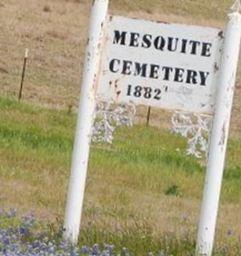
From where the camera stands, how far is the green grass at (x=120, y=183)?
9492 millimetres

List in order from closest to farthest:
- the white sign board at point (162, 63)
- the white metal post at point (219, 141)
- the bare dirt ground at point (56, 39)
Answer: the white metal post at point (219, 141), the white sign board at point (162, 63), the bare dirt ground at point (56, 39)

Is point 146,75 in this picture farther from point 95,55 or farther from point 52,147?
point 52,147

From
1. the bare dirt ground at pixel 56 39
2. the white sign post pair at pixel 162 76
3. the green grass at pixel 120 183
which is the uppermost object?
the bare dirt ground at pixel 56 39

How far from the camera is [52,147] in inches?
A: 614

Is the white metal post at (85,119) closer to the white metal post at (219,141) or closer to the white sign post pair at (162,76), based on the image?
the white sign post pair at (162,76)

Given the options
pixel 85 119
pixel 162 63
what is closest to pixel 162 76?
pixel 162 63

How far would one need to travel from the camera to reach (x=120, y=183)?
13.5 meters

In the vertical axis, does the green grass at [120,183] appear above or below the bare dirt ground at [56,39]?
below

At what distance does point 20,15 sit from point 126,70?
29.7 meters

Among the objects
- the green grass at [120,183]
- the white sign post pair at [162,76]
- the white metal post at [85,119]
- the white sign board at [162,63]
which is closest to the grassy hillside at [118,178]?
the green grass at [120,183]

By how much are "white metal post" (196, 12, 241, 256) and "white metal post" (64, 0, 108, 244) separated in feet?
3.00

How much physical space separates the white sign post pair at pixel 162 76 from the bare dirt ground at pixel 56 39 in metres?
13.1

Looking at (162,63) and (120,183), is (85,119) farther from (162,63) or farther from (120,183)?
(120,183)

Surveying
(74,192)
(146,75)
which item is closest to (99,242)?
(74,192)
